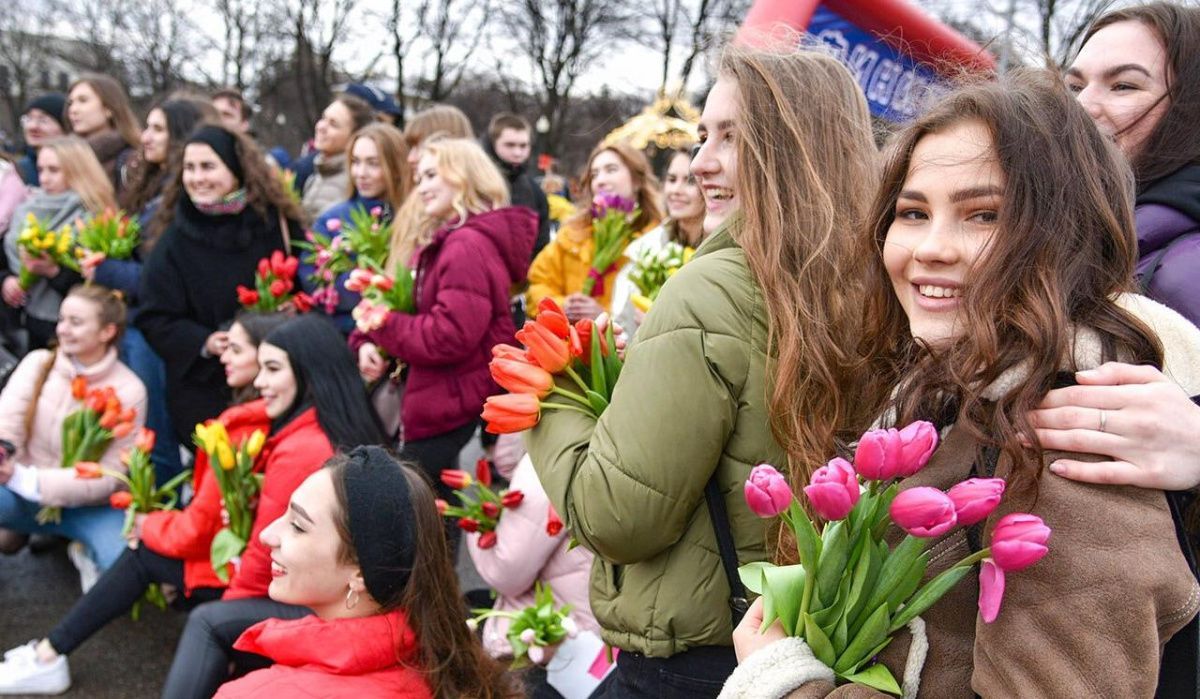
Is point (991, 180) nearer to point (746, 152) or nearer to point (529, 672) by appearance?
point (746, 152)

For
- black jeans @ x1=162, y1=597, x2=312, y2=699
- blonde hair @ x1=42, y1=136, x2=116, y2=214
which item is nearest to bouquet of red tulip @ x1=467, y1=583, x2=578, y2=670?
black jeans @ x1=162, y1=597, x2=312, y2=699

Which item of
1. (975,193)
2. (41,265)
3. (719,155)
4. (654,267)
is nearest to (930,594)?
(975,193)

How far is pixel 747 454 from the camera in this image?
1663mm

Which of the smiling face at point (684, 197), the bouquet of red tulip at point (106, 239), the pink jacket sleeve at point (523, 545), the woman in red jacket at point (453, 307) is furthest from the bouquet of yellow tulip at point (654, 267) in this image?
the bouquet of red tulip at point (106, 239)

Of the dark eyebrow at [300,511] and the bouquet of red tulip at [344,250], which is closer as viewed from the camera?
the dark eyebrow at [300,511]

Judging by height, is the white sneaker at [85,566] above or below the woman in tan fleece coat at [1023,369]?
below

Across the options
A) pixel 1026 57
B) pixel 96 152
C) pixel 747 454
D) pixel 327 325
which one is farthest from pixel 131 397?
pixel 1026 57

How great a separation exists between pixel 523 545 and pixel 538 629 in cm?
27

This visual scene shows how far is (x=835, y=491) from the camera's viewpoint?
102 cm

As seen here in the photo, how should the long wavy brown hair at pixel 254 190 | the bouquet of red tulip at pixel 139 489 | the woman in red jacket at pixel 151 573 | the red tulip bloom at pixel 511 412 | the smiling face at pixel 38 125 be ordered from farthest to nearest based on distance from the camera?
the smiling face at pixel 38 125
the long wavy brown hair at pixel 254 190
the bouquet of red tulip at pixel 139 489
the woman in red jacket at pixel 151 573
the red tulip bloom at pixel 511 412

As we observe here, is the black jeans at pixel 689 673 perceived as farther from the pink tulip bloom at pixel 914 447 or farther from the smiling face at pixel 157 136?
the smiling face at pixel 157 136

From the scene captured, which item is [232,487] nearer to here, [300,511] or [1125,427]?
[300,511]

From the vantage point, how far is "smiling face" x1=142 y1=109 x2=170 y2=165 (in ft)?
16.9

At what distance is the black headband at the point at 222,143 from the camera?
4402 mm
